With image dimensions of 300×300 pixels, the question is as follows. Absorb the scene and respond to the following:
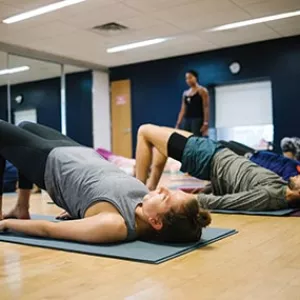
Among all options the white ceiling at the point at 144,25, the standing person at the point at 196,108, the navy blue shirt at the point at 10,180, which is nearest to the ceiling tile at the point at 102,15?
the white ceiling at the point at 144,25

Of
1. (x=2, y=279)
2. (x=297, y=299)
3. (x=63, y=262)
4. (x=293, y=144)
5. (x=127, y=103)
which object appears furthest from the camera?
(x=127, y=103)

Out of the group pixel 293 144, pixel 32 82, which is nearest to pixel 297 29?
pixel 293 144

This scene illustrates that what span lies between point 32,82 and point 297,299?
8.86 metres

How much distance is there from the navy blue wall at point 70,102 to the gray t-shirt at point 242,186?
6.43m

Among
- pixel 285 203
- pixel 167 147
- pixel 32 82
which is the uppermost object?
pixel 32 82

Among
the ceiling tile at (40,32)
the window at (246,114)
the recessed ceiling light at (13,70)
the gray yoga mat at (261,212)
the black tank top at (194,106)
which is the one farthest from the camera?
the recessed ceiling light at (13,70)

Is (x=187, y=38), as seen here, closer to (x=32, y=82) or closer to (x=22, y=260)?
(x=32, y=82)

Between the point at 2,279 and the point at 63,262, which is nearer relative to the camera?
the point at 2,279

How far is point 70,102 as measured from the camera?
9.55 meters

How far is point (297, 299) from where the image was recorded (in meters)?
1.38

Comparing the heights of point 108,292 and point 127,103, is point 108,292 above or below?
below

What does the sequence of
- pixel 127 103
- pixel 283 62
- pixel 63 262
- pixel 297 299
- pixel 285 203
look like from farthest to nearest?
pixel 127 103 → pixel 283 62 → pixel 285 203 → pixel 63 262 → pixel 297 299

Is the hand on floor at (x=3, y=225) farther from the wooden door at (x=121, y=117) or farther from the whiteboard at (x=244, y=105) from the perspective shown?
the wooden door at (x=121, y=117)

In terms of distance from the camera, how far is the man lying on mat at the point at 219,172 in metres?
3.17
